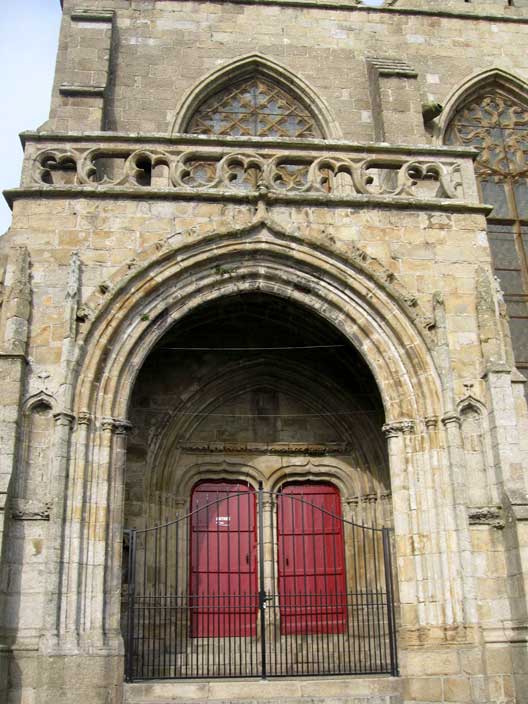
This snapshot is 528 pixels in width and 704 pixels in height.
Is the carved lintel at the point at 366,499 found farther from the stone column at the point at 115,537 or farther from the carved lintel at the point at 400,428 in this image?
the stone column at the point at 115,537

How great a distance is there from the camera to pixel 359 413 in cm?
1092

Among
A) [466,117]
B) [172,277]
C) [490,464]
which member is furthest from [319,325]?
[466,117]

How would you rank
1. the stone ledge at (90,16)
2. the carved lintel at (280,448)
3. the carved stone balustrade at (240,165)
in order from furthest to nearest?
the stone ledge at (90,16), the carved lintel at (280,448), the carved stone balustrade at (240,165)

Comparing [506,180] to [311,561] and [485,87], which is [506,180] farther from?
[311,561]

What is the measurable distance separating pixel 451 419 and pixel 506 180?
21.1ft

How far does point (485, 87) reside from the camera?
14.6 metres

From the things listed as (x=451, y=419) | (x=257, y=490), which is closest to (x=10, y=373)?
(x=257, y=490)

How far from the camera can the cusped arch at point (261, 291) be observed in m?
8.80

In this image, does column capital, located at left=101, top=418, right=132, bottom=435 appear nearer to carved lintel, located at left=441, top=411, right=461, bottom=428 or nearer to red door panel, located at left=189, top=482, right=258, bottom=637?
red door panel, located at left=189, top=482, right=258, bottom=637

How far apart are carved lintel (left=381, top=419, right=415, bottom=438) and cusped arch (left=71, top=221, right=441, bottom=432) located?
91mm

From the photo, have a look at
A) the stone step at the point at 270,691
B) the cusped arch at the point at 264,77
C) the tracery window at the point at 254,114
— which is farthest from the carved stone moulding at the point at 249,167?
the stone step at the point at 270,691

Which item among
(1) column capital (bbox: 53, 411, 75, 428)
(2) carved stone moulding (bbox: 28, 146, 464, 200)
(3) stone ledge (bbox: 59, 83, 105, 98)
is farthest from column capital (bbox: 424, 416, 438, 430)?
(3) stone ledge (bbox: 59, 83, 105, 98)

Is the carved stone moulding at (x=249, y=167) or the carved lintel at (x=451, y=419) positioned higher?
the carved stone moulding at (x=249, y=167)

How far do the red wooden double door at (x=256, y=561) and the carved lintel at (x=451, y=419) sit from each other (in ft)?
6.97
